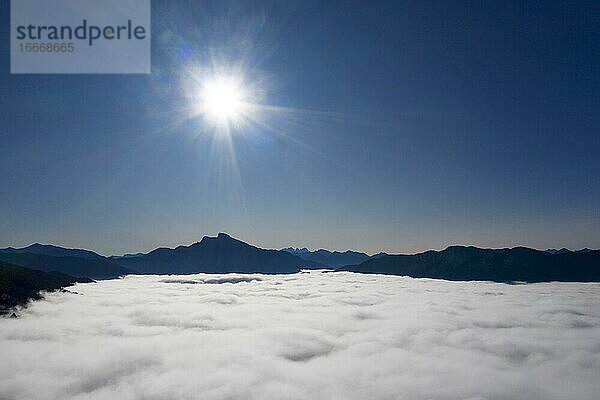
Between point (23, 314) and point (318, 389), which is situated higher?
point (23, 314)

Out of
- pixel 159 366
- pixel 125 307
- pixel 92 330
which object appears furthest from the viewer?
pixel 125 307

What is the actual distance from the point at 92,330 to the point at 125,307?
58.3m

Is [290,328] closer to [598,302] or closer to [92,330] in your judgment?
[92,330]

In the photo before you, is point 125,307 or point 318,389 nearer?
point 318,389

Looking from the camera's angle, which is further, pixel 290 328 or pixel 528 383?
pixel 290 328

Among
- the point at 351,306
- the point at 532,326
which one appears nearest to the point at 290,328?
the point at 351,306

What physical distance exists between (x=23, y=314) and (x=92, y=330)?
1255 inches

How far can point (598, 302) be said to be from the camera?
19612 centimetres

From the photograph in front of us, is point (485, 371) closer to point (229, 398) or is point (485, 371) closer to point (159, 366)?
point (229, 398)

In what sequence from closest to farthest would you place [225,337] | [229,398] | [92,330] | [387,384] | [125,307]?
[229,398] < [387,384] < [225,337] < [92,330] < [125,307]

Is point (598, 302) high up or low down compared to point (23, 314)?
down

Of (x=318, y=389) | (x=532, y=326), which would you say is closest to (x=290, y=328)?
(x=318, y=389)

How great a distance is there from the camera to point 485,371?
9388cm

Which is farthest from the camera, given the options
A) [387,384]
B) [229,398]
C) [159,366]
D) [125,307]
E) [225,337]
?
[125,307]
